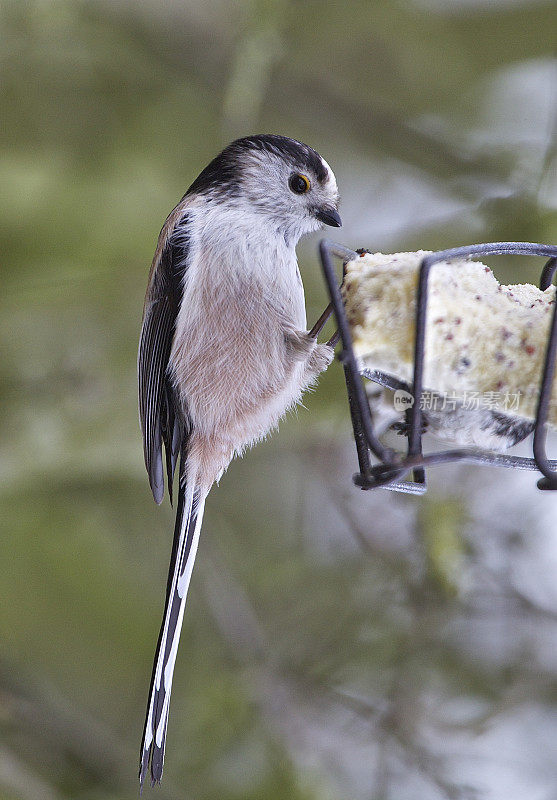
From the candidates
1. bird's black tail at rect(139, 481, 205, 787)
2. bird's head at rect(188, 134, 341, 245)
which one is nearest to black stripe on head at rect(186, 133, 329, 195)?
bird's head at rect(188, 134, 341, 245)

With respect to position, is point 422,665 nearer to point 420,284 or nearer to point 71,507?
point 71,507

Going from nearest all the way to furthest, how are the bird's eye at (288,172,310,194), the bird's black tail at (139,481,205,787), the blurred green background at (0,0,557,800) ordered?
the bird's black tail at (139,481,205,787) → the bird's eye at (288,172,310,194) → the blurred green background at (0,0,557,800)

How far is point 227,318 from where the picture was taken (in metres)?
1.39

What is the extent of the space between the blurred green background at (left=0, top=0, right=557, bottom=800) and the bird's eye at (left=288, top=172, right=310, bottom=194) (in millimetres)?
538

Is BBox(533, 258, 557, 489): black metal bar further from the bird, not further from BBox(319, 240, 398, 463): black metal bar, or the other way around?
the bird

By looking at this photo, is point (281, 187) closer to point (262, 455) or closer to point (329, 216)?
point (329, 216)

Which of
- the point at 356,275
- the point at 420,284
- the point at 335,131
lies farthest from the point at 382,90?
the point at 420,284

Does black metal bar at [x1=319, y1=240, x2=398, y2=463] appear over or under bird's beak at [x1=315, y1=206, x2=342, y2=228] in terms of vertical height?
under

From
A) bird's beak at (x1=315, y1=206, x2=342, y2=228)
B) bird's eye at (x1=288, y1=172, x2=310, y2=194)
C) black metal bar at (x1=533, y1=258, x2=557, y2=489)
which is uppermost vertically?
bird's eye at (x1=288, y1=172, x2=310, y2=194)

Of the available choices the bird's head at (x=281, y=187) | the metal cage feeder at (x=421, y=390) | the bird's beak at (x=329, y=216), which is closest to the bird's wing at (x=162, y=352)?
the bird's head at (x=281, y=187)

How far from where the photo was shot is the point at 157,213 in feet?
6.19

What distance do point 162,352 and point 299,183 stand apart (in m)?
0.42

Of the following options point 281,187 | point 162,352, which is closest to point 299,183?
point 281,187

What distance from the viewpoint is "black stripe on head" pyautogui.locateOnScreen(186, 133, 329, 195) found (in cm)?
140
